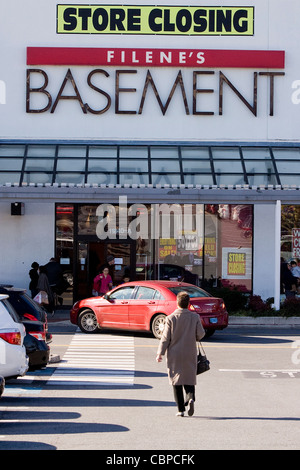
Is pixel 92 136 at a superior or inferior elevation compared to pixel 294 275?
superior

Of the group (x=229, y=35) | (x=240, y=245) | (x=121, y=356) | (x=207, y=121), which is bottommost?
(x=121, y=356)

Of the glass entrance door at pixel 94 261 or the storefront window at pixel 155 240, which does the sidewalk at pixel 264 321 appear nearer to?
the storefront window at pixel 155 240

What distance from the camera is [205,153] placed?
26.5m

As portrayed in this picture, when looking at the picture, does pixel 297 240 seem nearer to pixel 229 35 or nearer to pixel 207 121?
pixel 207 121

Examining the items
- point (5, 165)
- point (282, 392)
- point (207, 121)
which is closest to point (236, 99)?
point (207, 121)

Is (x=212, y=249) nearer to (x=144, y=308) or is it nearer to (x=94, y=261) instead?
(x=94, y=261)

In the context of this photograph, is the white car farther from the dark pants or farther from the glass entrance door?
the glass entrance door

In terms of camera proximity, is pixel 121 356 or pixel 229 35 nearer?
pixel 121 356

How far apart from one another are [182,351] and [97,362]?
5711 mm

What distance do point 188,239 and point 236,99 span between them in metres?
5.40

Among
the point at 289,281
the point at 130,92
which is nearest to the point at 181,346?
the point at 289,281

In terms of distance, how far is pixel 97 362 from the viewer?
51.5ft

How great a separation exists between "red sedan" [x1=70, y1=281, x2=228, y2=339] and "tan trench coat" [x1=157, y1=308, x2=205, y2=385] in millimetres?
7863

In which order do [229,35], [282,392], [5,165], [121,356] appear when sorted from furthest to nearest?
[229,35] < [5,165] < [121,356] < [282,392]
